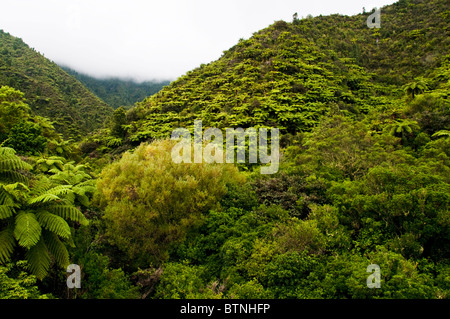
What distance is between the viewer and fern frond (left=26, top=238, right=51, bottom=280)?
489 cm

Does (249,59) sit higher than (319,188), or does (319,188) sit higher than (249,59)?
(249,59)

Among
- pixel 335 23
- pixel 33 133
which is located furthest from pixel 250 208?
pixel 335 23

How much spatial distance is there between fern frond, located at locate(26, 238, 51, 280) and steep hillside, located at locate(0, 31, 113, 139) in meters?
39.9

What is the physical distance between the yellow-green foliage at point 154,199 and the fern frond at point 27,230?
264 cm

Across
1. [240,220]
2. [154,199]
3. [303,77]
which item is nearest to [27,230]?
[154,199]

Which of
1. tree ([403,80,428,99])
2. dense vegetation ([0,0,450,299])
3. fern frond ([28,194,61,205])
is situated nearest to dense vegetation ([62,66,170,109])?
dense vegetation ([0,0,450,299])

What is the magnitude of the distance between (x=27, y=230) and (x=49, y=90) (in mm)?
56873

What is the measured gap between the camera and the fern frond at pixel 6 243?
15.3 feet

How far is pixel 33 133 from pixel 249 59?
27.3 metres

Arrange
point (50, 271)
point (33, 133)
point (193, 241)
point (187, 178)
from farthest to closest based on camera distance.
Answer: point (33, 133) → point (187, 178) → point (193, 241) → point (50, 271)

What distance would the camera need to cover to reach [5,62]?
50.6 meters

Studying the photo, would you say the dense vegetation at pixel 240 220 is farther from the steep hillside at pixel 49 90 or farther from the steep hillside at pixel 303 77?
the steep hillside at pixel 49 90

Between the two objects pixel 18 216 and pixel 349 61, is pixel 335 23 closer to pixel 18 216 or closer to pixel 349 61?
pixel 349 61

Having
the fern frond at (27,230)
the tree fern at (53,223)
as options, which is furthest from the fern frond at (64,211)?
the fern frond at (27,230)
